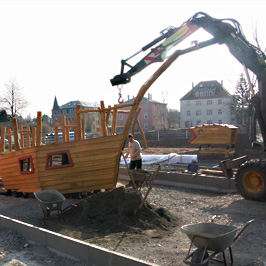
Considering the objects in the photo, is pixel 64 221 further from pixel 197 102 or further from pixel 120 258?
pixel 197 102

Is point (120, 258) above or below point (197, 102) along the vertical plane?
below

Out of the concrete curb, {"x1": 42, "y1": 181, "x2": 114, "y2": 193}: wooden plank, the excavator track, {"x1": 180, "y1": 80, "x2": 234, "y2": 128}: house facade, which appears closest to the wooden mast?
{"x1": 42, "y1": 181, "x2": 114, "y2": 193}: wooden plank

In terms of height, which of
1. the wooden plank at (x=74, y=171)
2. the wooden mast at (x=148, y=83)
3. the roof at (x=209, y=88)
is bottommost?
the wooden plank at (x=74, y=171)

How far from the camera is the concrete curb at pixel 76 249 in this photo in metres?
4.40

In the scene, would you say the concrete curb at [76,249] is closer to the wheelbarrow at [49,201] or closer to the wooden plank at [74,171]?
the wheelbarrow at [49,201]

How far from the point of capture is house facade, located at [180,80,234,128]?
69312 mm

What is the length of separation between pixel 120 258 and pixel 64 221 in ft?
10.6

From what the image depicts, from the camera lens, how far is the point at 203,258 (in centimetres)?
401

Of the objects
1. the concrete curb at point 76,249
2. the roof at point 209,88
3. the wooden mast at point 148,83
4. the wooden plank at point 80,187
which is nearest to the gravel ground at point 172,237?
the concrete curb at point 76,249

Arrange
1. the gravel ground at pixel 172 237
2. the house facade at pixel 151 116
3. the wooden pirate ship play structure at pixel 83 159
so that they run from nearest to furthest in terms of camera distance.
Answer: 1. the gravel ground at pixel 172 237
2. the wooden pirate ship play structure at pixel 83 159
3. the house facade at pixel 151 116

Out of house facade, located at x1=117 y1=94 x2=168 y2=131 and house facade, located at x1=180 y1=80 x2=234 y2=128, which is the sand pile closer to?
house facade, located at x1=180 y1=80 x2=234 y2=128

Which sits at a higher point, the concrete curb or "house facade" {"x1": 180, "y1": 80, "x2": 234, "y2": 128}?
"house facade" {"x1": 180, "y1": 80, "x2": 234, "y2": 128}

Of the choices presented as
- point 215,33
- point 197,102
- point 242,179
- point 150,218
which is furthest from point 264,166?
point 197,102

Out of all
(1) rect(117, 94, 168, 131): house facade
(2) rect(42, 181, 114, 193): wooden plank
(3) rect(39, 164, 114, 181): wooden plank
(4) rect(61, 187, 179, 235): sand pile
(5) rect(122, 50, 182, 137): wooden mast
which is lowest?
(4) rect(61, 187, 179, 235): sand pile
